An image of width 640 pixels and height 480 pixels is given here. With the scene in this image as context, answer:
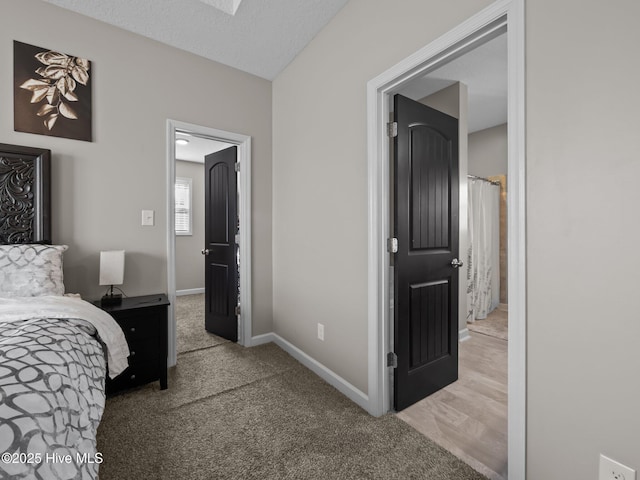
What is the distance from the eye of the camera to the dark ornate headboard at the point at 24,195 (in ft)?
6.28

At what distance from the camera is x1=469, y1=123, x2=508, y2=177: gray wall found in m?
4.40

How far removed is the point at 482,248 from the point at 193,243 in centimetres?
481

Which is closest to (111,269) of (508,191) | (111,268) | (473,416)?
(111,268)

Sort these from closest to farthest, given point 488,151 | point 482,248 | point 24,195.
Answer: point 24,195 → point 482,248 → point 488,151

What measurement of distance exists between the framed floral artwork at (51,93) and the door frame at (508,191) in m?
2.08

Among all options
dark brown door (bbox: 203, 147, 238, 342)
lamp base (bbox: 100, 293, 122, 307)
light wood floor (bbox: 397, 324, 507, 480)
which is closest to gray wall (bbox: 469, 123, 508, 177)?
light wood floor (bbox: 397, 324, 507, 480)

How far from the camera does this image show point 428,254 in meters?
2.07

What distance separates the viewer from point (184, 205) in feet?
18.1

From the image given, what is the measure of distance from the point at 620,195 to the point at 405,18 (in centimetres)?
139

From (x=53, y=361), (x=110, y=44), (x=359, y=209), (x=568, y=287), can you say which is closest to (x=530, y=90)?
(x=568, y=287)

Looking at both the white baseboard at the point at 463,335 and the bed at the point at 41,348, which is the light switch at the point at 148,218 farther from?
the white baseboard at the point at 463,335

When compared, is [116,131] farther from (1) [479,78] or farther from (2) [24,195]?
(1) [479,78]

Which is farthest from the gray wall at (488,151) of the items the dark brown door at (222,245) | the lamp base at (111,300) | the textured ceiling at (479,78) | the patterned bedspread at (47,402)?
the patterned bedspread at (47,402)

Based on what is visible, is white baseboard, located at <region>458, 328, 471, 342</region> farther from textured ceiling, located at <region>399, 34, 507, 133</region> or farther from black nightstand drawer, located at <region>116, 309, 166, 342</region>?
black nightstand drawer, located at <region>116, 309, 166, 342</region>
